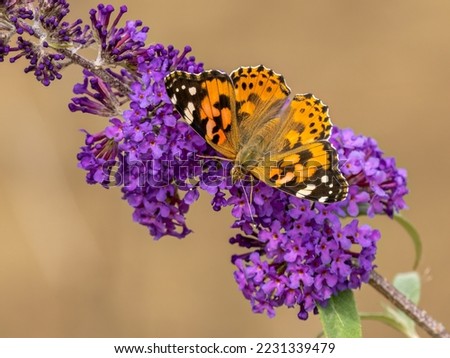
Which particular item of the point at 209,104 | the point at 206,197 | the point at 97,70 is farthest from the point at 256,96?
the point at 206,197

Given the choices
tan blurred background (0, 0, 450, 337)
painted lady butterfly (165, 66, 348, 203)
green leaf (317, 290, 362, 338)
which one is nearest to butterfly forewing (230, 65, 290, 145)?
painted lady butterfly (165, 66, 348, 203)

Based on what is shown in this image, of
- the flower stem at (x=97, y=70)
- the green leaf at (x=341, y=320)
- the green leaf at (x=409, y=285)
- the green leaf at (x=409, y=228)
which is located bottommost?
the green leaf at (x=409, y=285)

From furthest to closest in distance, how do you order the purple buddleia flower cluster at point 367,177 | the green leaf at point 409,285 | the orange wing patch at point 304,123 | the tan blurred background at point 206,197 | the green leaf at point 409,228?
the tan blurred background at point 206,197 < the green leaf at point 409,285 < the green leaf at point 409,228 < the purple buddleia flower cluster at point 367,177 < the orange wing patch at point 304,123

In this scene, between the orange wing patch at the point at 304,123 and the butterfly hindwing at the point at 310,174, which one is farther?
the orange wing patch at the point at 304,123

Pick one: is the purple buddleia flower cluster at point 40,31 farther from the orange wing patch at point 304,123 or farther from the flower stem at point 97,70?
the orange wing patch at point 304,123

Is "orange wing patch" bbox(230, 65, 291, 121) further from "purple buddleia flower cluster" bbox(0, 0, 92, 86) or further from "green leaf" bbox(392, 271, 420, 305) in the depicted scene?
"green leaf" bbox(392, 271, 420, 305)

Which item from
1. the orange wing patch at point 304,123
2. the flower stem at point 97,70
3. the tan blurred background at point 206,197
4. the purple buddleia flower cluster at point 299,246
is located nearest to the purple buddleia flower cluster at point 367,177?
the purple buddleia flower cluster at point 299,246

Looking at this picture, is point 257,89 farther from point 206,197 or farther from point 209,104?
point 206,197
